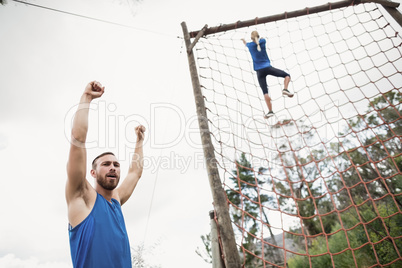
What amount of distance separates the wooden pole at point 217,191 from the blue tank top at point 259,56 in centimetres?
163

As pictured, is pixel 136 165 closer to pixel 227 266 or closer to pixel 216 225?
pixel 216 225

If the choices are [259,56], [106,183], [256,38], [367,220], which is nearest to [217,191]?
[106,183]

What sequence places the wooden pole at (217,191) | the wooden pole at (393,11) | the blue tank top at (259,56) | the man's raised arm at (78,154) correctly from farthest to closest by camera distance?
the blue tank top at (259,56)
the wooden pole at (393,11)
the wooden pole at (217,191)
the man's raised arm at (78,154)

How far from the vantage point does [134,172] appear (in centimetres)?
208

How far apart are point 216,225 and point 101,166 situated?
0.94m

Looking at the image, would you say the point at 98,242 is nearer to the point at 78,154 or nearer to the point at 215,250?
the point at 78,154

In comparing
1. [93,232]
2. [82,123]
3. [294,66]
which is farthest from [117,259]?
[294,66]

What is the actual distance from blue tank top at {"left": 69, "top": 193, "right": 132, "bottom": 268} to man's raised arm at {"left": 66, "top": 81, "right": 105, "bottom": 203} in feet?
0.56

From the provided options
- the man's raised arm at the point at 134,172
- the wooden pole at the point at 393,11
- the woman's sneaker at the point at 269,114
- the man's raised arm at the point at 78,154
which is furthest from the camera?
the woman's sneaker at the point at 269,114

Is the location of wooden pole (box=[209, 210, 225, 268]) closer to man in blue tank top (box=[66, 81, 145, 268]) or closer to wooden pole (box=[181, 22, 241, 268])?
wooden pole (box=[181, 22, 241, 268])

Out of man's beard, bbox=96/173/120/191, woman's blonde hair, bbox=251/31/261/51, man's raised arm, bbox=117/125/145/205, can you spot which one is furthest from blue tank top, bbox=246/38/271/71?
man's beard, bbox=96/173/120/191

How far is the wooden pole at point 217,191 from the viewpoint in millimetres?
1461

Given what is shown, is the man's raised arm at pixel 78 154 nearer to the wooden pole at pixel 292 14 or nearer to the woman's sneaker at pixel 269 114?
the wooden pole at pixel 292 14

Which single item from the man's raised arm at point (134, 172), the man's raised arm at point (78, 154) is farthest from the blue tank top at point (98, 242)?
the man's raised arm at point (134, 172)
